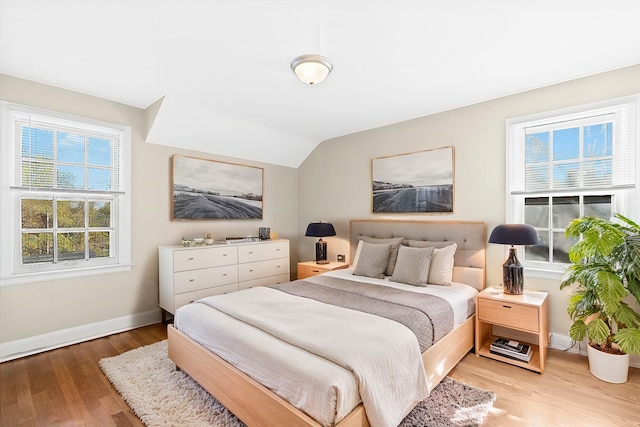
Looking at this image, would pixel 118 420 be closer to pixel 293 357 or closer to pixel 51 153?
pixel 293 357

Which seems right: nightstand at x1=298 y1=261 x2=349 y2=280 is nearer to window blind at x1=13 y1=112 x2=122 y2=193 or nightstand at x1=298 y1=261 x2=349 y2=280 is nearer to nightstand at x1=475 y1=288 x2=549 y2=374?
nightstand at x1=475 y1=288 x2=549 y2=374

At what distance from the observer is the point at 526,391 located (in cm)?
219

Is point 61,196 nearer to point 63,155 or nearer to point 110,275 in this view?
point 63,155

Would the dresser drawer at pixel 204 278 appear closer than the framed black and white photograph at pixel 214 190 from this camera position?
Yes

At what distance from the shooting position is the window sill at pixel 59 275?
2703mm

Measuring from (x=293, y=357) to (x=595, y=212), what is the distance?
2.94 meters

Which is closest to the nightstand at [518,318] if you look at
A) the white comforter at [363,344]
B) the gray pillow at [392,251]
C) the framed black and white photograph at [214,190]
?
the gray pillow at [392,251]

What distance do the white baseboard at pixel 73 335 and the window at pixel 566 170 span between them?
13.7 feet

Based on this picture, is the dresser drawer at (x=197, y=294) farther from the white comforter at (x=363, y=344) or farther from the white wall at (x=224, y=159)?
the white comforter at (x=363, y=344)

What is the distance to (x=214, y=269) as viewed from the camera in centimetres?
361

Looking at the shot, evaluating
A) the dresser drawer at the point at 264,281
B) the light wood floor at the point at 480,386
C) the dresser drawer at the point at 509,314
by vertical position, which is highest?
the dresser drawer at the point at 509,314

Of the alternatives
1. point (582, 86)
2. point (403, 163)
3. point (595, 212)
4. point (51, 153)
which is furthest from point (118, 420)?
point (582, 86)

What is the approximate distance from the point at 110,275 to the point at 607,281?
14.6 feet

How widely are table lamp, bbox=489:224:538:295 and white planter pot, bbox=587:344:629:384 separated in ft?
2.21
